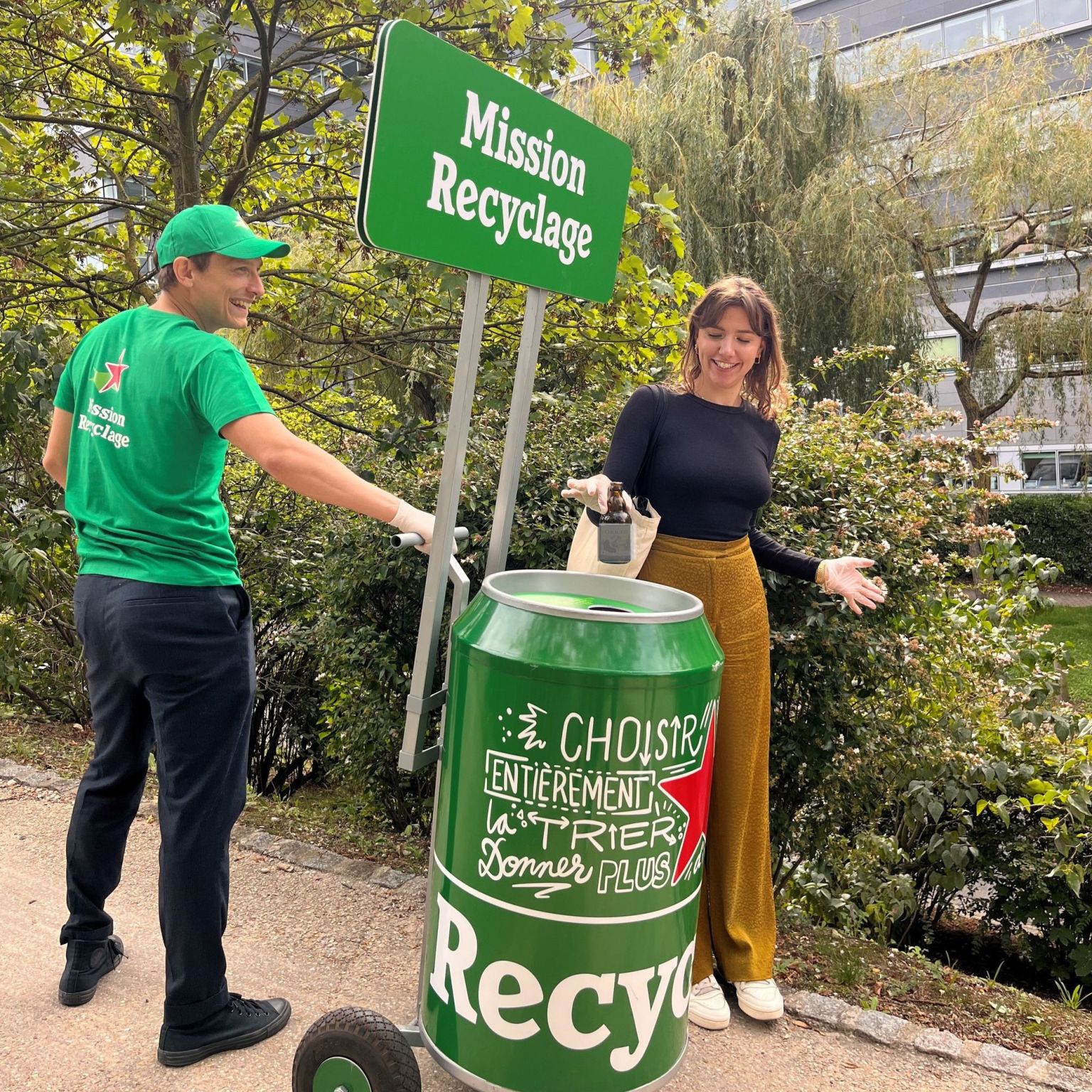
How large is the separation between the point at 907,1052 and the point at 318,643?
2.47m

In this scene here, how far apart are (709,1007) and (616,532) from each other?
1.26 metres

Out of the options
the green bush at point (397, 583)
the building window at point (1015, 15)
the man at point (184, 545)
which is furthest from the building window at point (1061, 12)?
the man at point (184, 545)

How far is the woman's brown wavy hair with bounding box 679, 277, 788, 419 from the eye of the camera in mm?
2500

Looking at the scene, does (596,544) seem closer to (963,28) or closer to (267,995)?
(267,995)

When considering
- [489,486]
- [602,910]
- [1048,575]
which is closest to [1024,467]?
[1048,575]

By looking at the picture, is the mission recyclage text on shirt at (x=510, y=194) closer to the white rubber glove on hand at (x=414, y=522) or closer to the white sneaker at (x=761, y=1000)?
the white rubber glove on hand at (x=414, y=522)

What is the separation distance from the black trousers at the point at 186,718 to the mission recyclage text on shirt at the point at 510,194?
100 cm

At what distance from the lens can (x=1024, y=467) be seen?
2248cm

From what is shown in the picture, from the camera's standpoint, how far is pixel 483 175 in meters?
1.90

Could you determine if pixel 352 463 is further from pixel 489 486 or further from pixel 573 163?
pixel 573 163

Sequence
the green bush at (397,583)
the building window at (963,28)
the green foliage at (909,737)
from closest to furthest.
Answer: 1. the green foliage at (909,737)
2. the green bush at (397,583)
3. the building window at (963,28)

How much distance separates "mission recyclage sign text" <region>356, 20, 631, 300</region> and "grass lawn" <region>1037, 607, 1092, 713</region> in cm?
725

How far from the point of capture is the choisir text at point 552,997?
6.16ft

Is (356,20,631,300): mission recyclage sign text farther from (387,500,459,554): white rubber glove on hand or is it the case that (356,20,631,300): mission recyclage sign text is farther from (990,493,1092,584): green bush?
(990,493,1092,584): green bush
